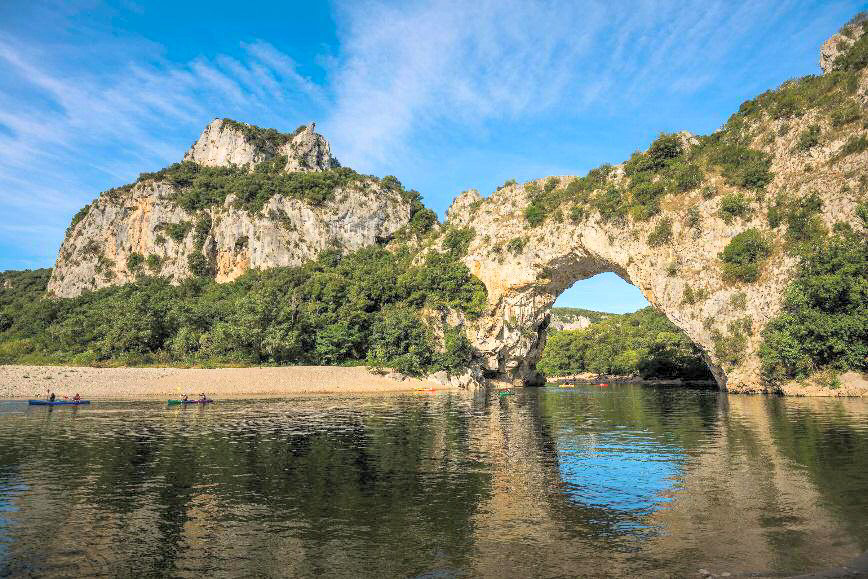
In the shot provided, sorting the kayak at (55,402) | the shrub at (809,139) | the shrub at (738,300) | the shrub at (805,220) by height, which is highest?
the shrub at (809,139)

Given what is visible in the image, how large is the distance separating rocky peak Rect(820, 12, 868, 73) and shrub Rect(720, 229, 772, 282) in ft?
69.2

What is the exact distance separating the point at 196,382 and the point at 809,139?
6092 cm

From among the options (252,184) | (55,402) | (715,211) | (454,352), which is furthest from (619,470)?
(252,184)

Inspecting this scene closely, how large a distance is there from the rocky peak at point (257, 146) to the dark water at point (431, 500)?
10122 centimetres

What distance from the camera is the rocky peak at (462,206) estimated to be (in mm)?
76125

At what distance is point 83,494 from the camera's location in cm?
1227

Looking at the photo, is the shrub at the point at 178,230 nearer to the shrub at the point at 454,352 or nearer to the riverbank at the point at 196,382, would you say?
the riverbank at the point at 196,382

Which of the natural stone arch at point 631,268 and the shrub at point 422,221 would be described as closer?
the natural stone arch at point 631,268

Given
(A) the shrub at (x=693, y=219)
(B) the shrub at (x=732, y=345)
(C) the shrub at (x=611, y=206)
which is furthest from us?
(C) the shrub at (x=611, y=206)

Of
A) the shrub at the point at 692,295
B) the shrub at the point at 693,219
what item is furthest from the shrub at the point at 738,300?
the shrub at the point at 693,219

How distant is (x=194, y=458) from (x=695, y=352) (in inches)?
2811

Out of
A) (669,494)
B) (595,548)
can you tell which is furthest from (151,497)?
(669,494)

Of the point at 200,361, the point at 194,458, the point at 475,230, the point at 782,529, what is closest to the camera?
the point at 782,529

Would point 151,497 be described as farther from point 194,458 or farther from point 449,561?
point 449,561
